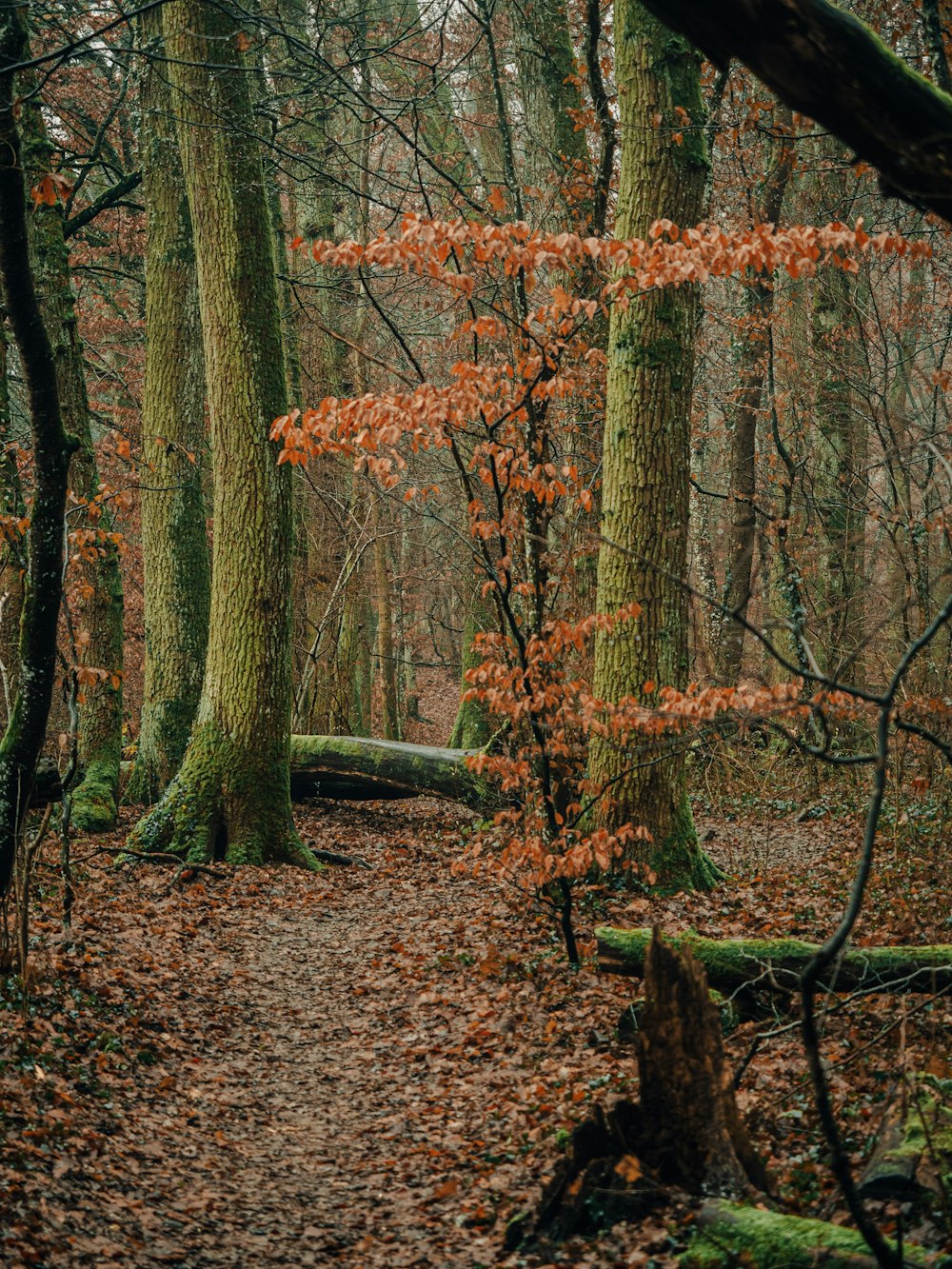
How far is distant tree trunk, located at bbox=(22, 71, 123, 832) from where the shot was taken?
10195mm

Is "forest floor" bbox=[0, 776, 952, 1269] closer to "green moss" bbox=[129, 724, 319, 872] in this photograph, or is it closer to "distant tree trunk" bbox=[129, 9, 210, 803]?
"green moss" bbox=[129, 724, 319, 872]

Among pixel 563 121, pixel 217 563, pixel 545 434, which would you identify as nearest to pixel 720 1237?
pixel 545 434

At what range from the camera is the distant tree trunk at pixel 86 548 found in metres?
10.2

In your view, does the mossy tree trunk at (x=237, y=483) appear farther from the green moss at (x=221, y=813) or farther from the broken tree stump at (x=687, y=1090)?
the broken tree stump at (x=687, y=1090)

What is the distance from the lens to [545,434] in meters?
6.63

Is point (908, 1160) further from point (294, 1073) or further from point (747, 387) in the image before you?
point (747, 387)

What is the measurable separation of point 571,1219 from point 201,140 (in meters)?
10.1

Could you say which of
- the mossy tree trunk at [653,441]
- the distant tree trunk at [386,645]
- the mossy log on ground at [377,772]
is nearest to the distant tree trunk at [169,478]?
the mossy log on ground at [377,772]

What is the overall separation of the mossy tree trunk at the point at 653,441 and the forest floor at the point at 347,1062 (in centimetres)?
96

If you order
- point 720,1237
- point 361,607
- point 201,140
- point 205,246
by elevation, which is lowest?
point 720,1237

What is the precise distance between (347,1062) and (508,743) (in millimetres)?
3239

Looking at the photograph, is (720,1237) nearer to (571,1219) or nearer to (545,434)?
(571,1219)

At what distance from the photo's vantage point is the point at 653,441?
8477 mm

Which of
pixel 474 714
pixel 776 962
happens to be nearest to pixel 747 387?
Result: pixel 474 714
